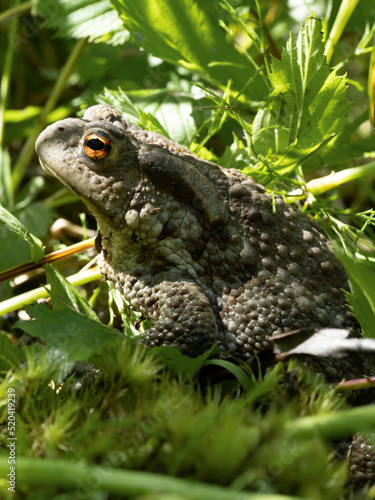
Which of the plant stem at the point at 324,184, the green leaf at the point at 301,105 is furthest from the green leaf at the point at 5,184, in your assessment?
the plant stem at the point at 324,184

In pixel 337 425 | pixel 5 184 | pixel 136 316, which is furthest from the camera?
pixel 5 184

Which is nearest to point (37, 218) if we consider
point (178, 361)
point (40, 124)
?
point (40, 124)

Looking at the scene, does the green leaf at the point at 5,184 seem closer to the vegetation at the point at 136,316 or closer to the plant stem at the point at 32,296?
the vegetation at the point at 136,316

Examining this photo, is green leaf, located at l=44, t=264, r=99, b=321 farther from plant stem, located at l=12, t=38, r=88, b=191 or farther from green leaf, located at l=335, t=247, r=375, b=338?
plant stem, located at l=12, t=38, r=88, b=191

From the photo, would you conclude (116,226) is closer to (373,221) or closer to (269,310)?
(269,310)

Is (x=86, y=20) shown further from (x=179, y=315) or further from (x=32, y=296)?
(x=179, y=315)

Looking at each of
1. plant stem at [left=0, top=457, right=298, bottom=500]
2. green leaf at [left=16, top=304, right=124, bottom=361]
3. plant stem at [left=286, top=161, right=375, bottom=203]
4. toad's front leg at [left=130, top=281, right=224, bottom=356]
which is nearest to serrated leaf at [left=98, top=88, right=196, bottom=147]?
plant stem at [left=286, top=161, right=375, bottom=203]
